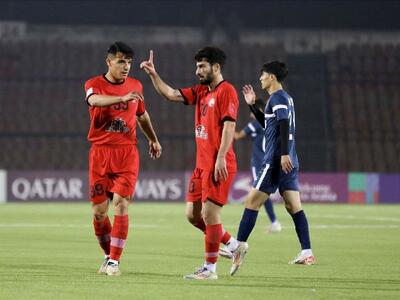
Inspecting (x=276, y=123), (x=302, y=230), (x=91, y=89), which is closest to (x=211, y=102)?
(x=91, y=89)

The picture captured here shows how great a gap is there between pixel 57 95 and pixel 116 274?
89.8 feet

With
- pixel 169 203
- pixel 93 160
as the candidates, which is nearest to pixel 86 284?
pixel 93 160

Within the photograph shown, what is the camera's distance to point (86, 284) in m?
8.89

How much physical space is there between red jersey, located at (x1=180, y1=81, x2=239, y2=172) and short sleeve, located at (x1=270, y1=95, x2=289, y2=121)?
1.56 metres

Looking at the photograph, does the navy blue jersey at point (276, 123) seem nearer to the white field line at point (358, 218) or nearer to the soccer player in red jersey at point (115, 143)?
the soccer player in red jersey at point (115, 143)

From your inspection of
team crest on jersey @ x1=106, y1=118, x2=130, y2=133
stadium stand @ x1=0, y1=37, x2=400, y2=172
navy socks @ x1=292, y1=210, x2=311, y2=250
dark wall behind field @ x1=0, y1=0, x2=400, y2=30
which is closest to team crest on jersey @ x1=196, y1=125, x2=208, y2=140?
team crest on jersey @ x1=106, y1=118, x2=130, y2=133

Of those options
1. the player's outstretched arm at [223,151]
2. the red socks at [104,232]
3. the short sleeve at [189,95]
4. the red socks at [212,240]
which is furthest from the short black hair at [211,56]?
the red socks at [104,232]

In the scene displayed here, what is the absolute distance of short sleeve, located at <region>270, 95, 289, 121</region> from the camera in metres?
11.3

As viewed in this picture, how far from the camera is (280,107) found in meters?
11.4

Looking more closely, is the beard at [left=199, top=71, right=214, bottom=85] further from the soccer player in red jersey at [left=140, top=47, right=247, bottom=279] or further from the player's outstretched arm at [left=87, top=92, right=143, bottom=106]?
the player's outstretched arm at [left=87, top=92, right=143, bottom=106]

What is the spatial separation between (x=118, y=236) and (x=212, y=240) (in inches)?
38.0

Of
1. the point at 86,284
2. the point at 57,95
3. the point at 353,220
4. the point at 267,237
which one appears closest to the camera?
the point at 86,284

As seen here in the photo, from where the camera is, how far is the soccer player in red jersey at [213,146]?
9.66 m

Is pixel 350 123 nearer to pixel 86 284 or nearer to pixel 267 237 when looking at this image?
pixel 267 237
